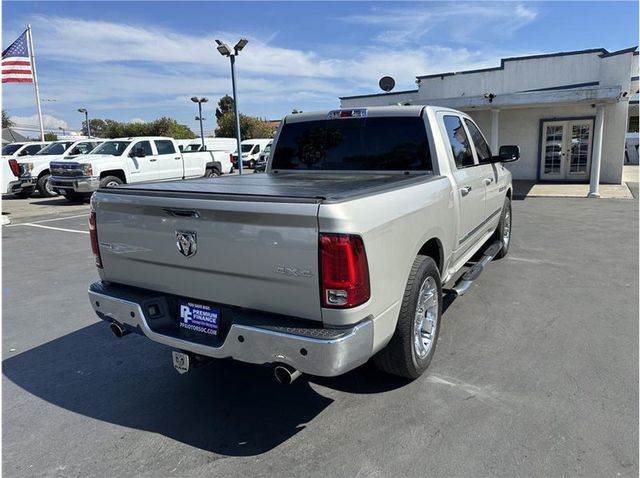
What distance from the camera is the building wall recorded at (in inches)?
681

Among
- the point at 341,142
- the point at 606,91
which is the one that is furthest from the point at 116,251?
the point at 606,91

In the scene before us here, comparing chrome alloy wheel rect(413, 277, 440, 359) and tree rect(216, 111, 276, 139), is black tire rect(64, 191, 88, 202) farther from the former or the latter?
tree rect(216, 111, 276, 139)

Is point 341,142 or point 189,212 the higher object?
point 341,142

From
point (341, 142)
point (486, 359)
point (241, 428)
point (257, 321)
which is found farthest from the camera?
point (341, 142)

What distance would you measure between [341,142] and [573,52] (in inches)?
662

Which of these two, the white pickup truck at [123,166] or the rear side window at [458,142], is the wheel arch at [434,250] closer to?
the rear side window at [458,142]

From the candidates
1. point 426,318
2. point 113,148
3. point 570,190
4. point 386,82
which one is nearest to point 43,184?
point 113,148

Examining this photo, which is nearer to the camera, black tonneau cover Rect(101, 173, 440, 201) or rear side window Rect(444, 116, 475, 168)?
black tonneau cover Rect(101, 173, 440, 201)

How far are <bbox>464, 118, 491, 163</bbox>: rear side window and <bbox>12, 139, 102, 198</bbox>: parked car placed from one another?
1436cm

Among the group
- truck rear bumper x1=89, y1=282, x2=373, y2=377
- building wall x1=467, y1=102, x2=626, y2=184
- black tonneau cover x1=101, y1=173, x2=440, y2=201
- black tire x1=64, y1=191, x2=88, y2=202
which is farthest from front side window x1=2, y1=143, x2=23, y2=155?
truck rear bumper x1=89, y1=282, x2=373, y2=377

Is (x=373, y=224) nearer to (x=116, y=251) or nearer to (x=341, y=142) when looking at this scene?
(x=116, y=251)

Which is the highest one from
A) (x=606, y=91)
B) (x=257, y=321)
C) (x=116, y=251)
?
(x=606, y=91)

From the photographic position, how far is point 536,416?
3.08 m

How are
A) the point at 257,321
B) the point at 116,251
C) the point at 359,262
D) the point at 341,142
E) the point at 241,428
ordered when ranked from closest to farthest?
1. the point at 359,262
2. the point at 257,321
3. the point at 241,428
4. the point at 116,251
5. the point at 341,142
